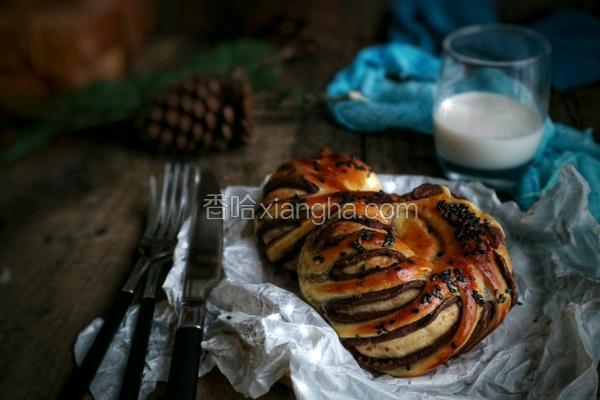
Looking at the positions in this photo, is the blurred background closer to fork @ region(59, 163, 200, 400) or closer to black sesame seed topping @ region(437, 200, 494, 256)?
fork @ region(59, 163, 200, 400)

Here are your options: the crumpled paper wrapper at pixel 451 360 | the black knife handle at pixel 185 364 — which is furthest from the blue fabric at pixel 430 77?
the black knife handle at pixel 185 364

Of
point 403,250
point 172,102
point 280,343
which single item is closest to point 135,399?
point 280,343

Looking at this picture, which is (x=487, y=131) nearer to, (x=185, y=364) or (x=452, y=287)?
(x=452, y=287)

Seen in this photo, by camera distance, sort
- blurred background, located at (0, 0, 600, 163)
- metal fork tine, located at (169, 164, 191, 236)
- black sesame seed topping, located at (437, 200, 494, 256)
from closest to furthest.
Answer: black sesame seed topping, located at (437, 200, 494, 256)
metal fork tine, located at (169, 164, 191, 236)
blurred background, located at (0, 0, 600, 163)

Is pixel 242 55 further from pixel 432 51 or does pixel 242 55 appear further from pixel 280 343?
pixel 280 343

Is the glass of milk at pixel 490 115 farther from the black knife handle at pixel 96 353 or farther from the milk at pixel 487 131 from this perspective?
the black knife handle at pixel 96 353

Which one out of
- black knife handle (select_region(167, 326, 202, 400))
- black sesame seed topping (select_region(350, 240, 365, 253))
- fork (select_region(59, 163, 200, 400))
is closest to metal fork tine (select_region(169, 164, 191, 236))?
fork (select_region(59, 163, 200, 400))

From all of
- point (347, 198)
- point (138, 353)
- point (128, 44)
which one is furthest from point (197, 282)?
point (128, 44)

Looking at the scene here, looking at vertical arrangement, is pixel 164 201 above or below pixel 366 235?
below
